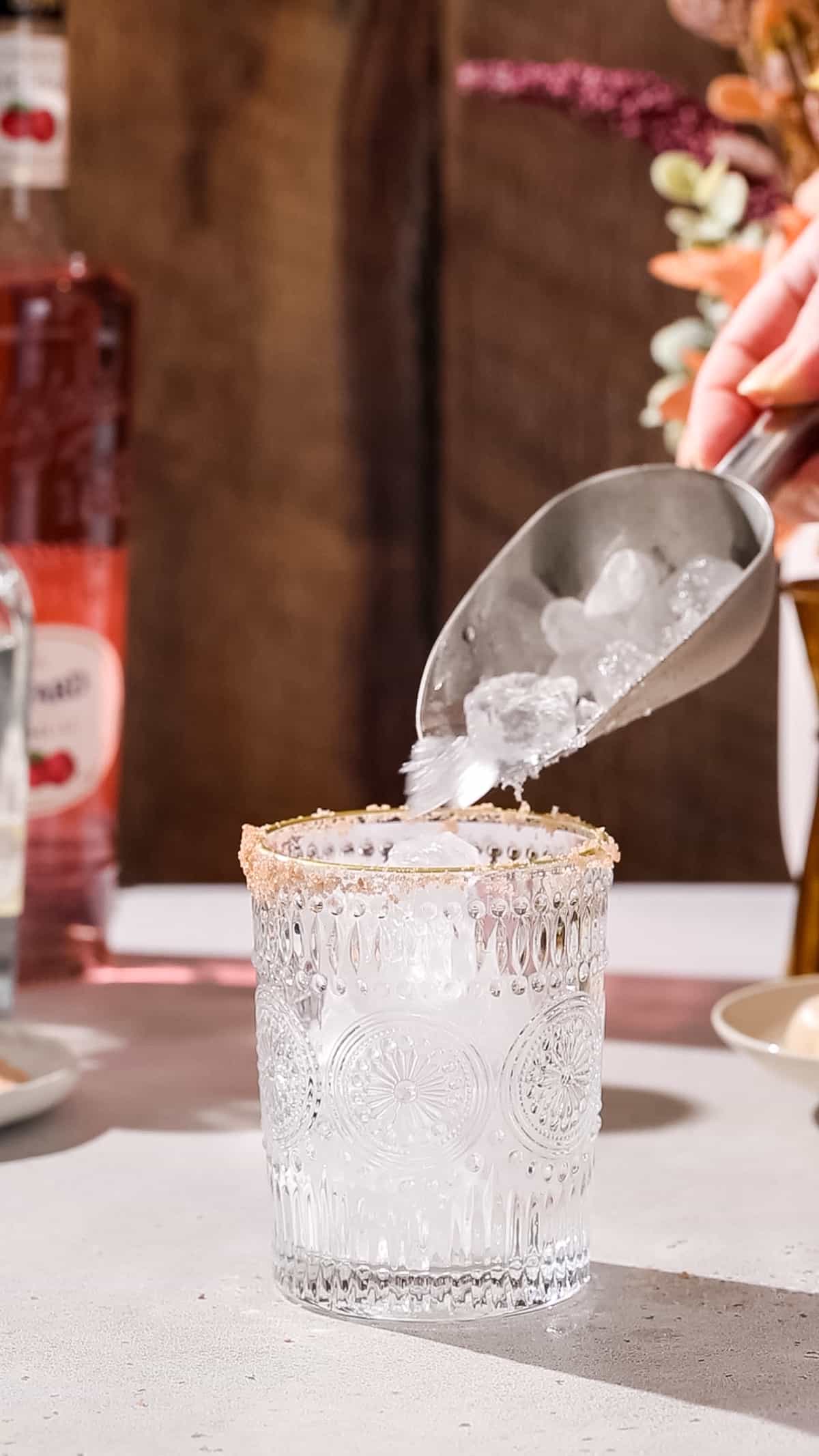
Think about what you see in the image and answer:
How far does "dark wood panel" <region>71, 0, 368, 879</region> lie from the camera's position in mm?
1322

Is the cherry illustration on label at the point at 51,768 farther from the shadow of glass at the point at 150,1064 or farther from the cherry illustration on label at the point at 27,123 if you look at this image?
the cherry illustration on label at the point at 27,123

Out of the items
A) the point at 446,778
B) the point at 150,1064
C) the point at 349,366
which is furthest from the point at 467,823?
the point at 349,366

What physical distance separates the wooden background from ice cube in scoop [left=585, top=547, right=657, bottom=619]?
2.51 ft

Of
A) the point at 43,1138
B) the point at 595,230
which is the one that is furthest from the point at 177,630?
the point at 43,1138

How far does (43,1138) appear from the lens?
1.93ft

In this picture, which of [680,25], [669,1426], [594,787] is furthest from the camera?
[594,787]

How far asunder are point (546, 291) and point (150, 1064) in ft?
2.67

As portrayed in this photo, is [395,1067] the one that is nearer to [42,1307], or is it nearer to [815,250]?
[42,1307]

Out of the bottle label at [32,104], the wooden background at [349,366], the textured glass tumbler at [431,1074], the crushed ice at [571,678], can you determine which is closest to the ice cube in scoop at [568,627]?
the crushed ice at [571,678]

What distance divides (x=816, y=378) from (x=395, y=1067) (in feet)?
0.93

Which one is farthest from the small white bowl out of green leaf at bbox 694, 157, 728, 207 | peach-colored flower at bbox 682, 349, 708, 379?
green leaf at bbox 694, 157, 728, 207

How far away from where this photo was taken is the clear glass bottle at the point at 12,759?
2.32 ft

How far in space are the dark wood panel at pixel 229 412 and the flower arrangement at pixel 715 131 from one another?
50 centimetres

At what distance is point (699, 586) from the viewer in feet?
1.87
